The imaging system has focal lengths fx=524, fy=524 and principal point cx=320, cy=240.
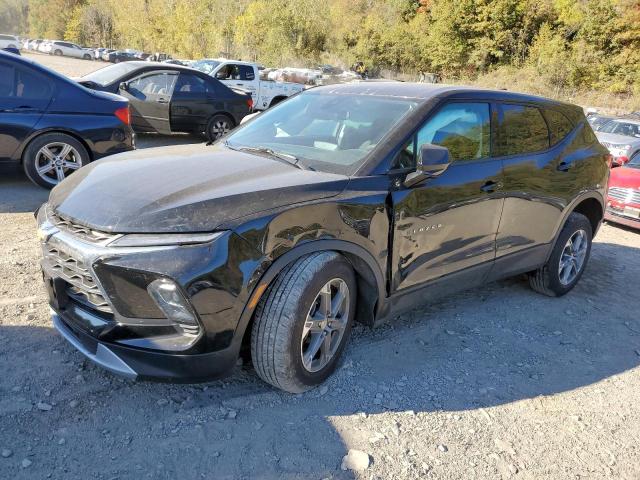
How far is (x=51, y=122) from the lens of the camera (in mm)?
6234

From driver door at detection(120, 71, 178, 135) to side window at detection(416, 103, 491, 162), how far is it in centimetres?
759

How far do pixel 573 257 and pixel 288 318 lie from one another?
3402 millimetres

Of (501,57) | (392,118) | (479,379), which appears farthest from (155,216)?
(501,57)

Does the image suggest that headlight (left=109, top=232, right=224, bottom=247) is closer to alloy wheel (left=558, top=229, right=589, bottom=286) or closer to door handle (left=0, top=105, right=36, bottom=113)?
alloy wheel (left=558, top=229, right=589, bottom=286)

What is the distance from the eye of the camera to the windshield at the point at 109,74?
964 cm

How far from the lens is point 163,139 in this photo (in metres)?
11.0

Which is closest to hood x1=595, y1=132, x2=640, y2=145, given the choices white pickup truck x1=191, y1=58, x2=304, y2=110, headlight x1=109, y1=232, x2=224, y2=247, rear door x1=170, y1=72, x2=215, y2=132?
white pickup truck x1=191, y1=58, x2=304, y2=110

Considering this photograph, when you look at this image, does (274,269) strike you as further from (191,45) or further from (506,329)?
(191,45)

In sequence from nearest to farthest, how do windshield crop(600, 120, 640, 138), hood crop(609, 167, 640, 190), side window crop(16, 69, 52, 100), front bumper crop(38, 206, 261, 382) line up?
front bumper crop(38, 206, 261, 382)
side window crop(16, 69, 52, 100)
hood crop(609, 167, 640, 190)
windshield crop(600, 120, 640, 138)

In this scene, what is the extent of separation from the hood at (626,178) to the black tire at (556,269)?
3975 mm

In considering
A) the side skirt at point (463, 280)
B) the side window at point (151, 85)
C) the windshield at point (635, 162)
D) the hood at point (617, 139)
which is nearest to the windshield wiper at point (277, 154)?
the side skirt at point (463, 280)

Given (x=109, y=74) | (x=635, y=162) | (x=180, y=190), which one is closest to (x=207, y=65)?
(x=109, y=74)

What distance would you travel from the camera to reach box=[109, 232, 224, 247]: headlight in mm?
2391

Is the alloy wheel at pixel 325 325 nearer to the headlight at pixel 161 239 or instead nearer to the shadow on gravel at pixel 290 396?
the shadow on gravel at pixel 290 396
